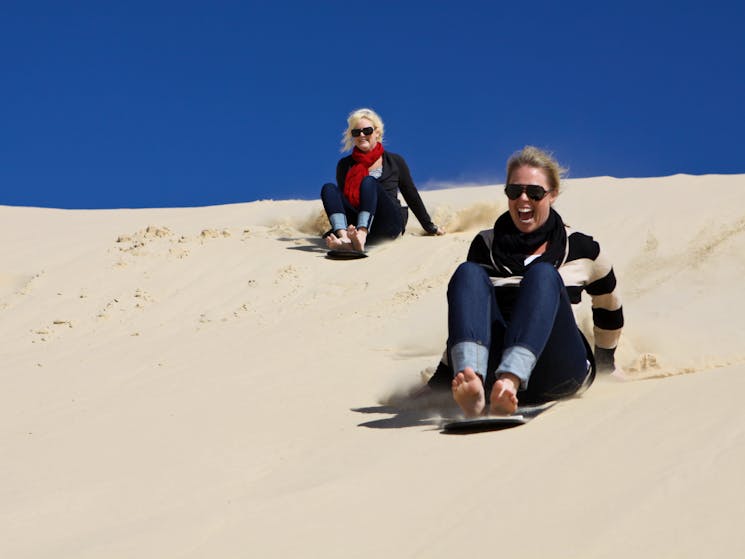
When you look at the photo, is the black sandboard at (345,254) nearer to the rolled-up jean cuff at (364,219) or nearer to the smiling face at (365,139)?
the rolled-up jean cuff at (364,219)

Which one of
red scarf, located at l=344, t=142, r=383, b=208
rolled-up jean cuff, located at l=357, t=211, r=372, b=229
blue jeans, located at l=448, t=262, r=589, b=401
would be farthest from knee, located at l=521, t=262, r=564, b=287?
red scarf, located at l=344, t=142, r=383, b=208

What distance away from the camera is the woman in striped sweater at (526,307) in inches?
130

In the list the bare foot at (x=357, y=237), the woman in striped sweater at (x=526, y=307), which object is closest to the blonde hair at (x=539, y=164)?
the woman in striped sweater at (x=526, y=307)

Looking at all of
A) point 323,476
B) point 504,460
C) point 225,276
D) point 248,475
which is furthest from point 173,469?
point 225,276

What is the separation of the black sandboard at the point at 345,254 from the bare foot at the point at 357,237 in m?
0.04

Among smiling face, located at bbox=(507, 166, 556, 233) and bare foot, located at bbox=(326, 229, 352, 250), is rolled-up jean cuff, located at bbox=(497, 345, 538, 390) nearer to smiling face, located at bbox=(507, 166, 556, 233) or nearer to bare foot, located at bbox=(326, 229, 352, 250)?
smiling face, located at bbox=(507, 166, 556, 233)

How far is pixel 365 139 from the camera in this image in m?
8.69

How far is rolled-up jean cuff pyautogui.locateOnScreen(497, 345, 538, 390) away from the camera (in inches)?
129

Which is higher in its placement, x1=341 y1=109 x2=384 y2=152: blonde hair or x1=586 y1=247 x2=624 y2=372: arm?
x1=341 y1=109 x2=384 y2=152: blonde hair

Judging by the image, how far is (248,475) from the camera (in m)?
3.27

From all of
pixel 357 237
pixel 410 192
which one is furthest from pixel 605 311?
pixel 410 192

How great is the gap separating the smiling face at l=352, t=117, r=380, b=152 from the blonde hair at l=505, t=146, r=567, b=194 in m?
4.85

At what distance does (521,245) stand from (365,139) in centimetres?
514

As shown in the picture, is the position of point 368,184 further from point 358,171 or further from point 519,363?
point 519,363
